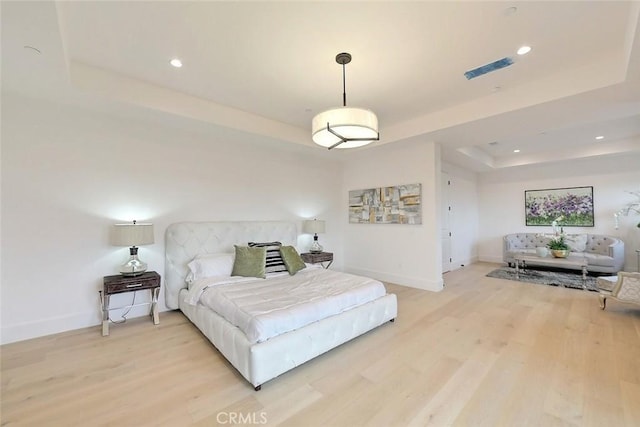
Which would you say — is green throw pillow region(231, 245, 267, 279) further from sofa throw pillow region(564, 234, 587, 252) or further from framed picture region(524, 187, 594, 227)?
framed picture region(524, 187, 594, 227)

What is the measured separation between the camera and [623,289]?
3500mm

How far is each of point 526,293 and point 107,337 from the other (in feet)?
20.3

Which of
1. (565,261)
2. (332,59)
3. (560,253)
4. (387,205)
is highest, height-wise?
(332,59)

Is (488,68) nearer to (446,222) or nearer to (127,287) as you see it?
(446,222)

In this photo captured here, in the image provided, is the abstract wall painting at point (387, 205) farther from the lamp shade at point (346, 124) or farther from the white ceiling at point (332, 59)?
the lamp shade at point (346, 124)

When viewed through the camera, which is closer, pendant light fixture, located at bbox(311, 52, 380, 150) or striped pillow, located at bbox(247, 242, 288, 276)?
pendant light fixture, located at bbox(311, 52, 380, 150)

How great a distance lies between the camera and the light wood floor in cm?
183

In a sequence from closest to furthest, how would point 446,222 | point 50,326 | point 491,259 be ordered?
point 50,326
point 446,222
point 491,259

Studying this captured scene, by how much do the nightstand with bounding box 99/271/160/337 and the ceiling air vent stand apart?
4554mm

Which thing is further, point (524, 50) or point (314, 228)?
point (314, 228)

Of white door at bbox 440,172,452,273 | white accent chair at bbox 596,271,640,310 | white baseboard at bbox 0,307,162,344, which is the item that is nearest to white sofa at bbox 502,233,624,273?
white door at bbox 440,172,452,273

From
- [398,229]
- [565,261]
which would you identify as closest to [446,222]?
[398,229]

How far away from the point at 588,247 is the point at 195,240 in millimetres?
8449

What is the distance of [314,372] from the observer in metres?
2.36
